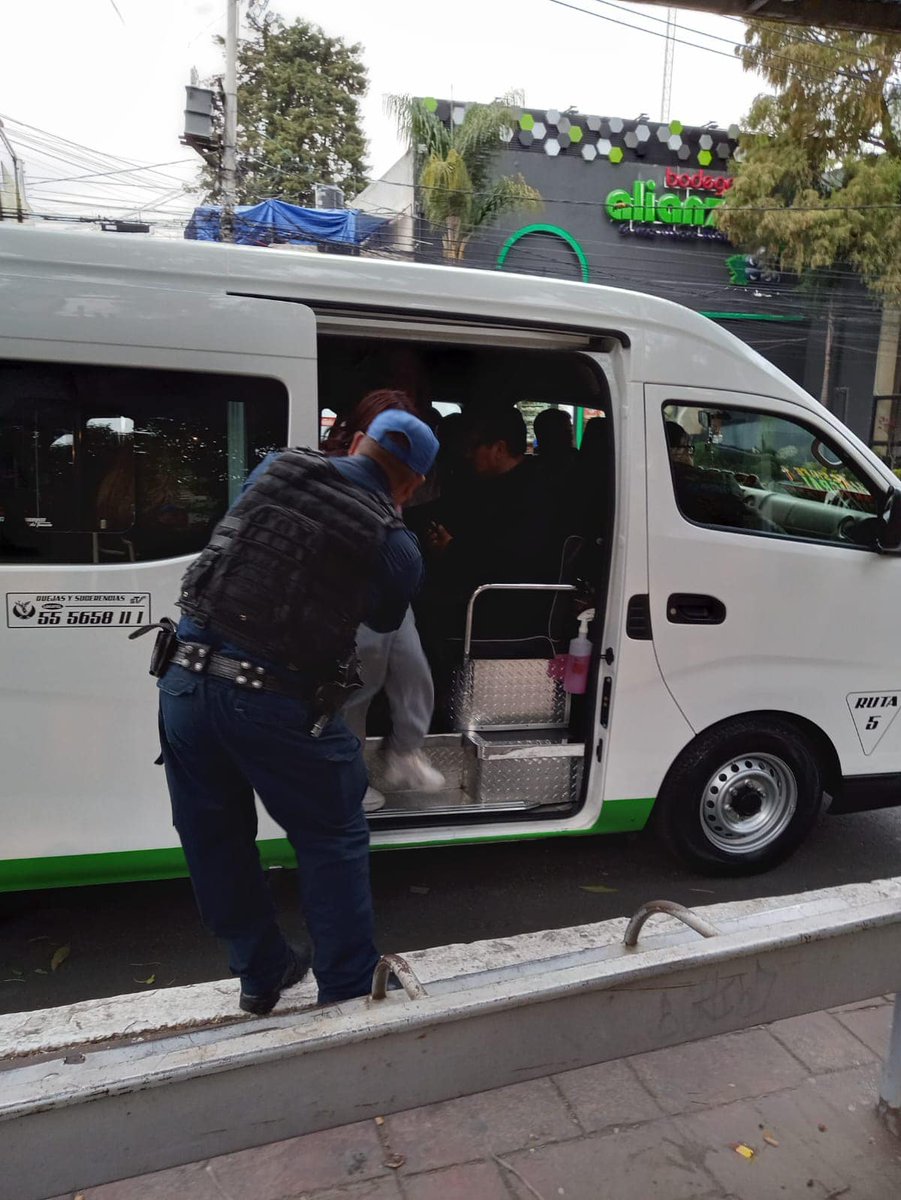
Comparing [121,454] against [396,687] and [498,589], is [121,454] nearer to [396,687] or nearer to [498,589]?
[396,687]

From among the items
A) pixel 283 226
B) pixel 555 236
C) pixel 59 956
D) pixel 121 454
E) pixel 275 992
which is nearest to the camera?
pixel 275 992

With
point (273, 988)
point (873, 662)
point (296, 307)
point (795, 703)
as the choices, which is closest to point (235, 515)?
point (296, 307)

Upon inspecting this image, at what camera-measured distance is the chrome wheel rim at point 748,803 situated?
3785mm

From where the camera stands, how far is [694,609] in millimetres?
3527

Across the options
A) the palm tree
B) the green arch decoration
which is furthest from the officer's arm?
the green arch decoration

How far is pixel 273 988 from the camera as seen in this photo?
2.61 m

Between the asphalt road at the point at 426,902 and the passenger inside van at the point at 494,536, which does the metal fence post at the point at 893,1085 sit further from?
the passenger inside van at the point at 494,536

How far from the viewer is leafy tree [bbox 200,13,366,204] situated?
29766 millimetres

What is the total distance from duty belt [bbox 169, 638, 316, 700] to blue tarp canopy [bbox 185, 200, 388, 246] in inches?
599

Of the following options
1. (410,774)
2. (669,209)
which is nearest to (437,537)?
(410,774)

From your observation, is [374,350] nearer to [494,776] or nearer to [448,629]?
[448,629]

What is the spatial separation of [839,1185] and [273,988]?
1546 mm

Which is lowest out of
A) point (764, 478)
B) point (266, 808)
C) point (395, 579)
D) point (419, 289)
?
point (266, 808)

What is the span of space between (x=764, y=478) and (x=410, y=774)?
1.95 meters
